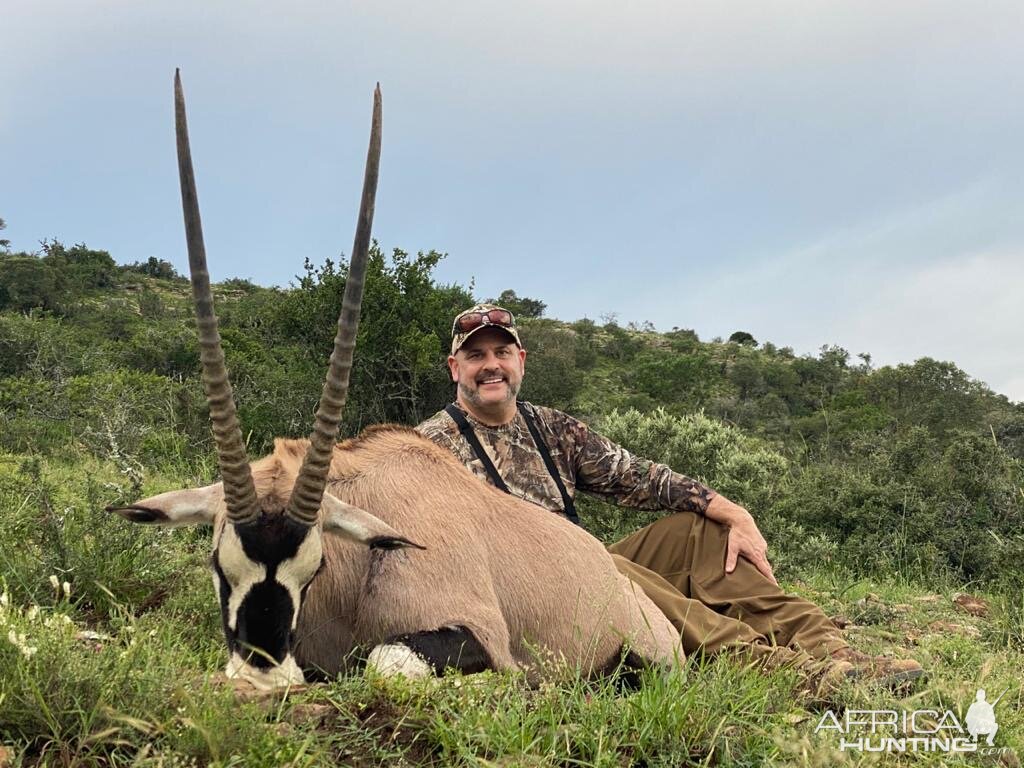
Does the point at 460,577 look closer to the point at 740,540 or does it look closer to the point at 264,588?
the point at 264,588

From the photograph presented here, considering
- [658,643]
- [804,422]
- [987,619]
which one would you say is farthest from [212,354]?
[804,422]

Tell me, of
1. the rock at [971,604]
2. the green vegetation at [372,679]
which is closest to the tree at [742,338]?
the green vegetation at [372,679]

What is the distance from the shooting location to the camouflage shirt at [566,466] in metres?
5.61

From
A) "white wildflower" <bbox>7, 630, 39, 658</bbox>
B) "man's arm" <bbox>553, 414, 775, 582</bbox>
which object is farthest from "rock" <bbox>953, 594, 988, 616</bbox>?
"white wildflower" <bbox>7, 630, 39, 658</bbox>

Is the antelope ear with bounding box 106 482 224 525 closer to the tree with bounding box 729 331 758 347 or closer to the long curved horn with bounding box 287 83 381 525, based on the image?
the long curved horn with bounding box 287 83 381 525

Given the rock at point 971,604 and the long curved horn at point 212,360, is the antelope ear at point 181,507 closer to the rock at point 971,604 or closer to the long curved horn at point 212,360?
the long curved horn at point 212,360

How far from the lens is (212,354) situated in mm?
3246

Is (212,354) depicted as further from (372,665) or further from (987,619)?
(987,619)

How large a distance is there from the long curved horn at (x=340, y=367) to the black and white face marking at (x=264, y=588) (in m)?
0.12

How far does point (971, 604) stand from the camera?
756 centimetres

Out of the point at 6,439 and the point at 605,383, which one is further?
the point at 605,383

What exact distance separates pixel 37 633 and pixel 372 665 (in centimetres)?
118

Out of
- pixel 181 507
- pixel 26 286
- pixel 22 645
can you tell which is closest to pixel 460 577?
pixel 181 507

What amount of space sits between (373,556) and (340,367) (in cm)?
98
